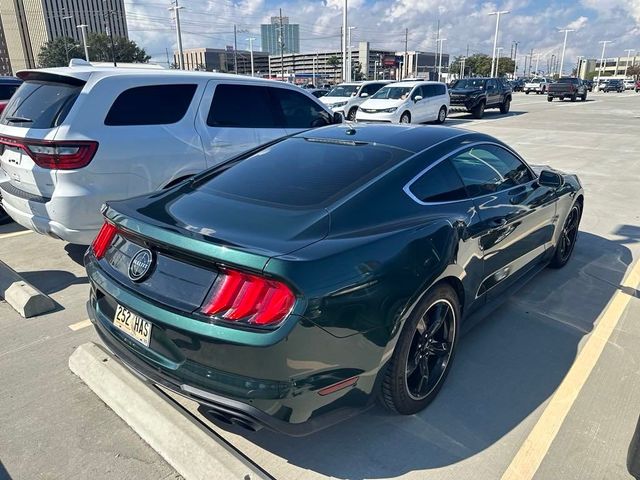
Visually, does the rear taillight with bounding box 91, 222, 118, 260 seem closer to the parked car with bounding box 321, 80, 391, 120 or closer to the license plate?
the license plate

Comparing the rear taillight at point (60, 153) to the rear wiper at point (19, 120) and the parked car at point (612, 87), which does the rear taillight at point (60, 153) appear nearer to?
the rear wiper at point (19, 120)

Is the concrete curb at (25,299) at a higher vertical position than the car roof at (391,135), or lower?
lower

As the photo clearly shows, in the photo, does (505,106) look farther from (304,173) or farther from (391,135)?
(304,173)

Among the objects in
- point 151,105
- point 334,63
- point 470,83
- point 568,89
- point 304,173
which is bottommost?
point 568,89

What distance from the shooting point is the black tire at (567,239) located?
478 centimetres

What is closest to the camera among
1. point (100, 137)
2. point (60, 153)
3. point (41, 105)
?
point (60, 153)

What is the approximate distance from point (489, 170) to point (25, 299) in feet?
12.3

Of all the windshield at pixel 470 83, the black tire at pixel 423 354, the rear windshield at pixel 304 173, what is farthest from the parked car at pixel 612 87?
the black tire at pixel 423 354

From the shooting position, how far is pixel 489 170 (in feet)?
12.0

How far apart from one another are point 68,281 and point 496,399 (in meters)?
3.84

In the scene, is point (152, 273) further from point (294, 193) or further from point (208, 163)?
point (208, 163)

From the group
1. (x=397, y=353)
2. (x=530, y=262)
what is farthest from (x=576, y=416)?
(x=530, y=262)

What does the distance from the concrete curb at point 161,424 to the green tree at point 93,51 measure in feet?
251

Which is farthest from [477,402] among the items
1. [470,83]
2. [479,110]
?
[470,83]
